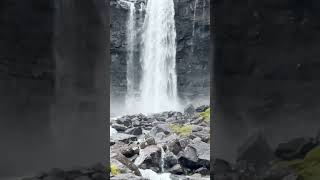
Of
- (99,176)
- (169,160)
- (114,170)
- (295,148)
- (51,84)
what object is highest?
(51,84)

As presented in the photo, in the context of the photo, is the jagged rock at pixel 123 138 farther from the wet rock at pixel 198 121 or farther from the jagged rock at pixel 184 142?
the wet rock at pixel 198 121

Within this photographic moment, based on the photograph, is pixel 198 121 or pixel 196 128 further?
pixel 198 121

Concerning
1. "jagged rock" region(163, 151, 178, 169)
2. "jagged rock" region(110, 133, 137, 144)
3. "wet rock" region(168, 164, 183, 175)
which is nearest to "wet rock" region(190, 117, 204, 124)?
"jagged rock" region(110, 133, 137, 144)

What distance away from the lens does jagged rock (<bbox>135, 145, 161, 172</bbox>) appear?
1388 cm

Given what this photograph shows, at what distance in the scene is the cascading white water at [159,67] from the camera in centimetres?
3256

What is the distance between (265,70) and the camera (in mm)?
5777

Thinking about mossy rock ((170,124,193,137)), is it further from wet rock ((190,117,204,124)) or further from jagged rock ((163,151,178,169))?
jagged rock ((163,151,178,169))

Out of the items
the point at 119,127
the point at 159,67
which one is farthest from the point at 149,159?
the point at 159,67

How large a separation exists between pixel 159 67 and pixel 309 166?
27.4m

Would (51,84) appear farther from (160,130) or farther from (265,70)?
(160,130)

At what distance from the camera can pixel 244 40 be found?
5941 millimetres

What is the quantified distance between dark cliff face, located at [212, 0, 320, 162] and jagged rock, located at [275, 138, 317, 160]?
0.26 feet

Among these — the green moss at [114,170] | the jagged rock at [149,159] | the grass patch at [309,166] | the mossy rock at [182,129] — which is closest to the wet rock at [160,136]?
the mossy rock at [182,129]

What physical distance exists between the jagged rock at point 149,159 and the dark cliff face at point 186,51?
17.9 metres
